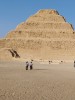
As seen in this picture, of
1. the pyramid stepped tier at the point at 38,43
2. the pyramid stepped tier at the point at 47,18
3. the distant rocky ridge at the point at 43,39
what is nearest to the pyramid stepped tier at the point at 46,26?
the distant rocky ridge at the point at 43,39

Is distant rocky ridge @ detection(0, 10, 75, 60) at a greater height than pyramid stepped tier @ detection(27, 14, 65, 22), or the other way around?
pyramid stepped tier @ detection(27, 14, 65, 22)

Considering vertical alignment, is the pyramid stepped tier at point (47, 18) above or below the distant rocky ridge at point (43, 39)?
above

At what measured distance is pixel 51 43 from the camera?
101312mm

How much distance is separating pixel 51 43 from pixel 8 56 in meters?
21.4

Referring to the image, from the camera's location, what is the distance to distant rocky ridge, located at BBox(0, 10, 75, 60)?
99.1 metres

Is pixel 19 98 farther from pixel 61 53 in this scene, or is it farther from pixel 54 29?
pixel 54 29

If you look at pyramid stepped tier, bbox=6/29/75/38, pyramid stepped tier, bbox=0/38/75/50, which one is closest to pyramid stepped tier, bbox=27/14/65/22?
pyramid stepped tier, bbox=6/29/75/38

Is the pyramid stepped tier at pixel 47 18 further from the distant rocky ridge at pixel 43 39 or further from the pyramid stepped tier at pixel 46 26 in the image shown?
the pyramid stepped tier at pixel 46 26

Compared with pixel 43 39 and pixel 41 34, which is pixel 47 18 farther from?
pixel 43 39

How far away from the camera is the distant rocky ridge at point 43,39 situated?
9905cm

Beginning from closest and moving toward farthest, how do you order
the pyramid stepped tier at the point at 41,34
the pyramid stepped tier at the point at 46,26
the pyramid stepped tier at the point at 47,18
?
the pyramid stepped tier at the point at 41,34 < the pyramid stepped tier at the point at 46,26 < the pyramid stepped tier at the point at 47,18

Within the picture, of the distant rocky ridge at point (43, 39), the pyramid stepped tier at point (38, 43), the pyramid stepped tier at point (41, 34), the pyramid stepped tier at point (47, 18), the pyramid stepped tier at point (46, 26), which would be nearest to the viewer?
the distant rocky ridge at point (43, 39)

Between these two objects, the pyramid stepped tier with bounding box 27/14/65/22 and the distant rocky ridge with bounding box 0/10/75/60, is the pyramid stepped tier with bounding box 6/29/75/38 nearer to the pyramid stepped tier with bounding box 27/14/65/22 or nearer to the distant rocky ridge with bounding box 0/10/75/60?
the distant rocky ridge with bounding box 0/10/75/60

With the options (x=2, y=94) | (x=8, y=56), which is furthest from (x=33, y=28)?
(x=2, y=94)
